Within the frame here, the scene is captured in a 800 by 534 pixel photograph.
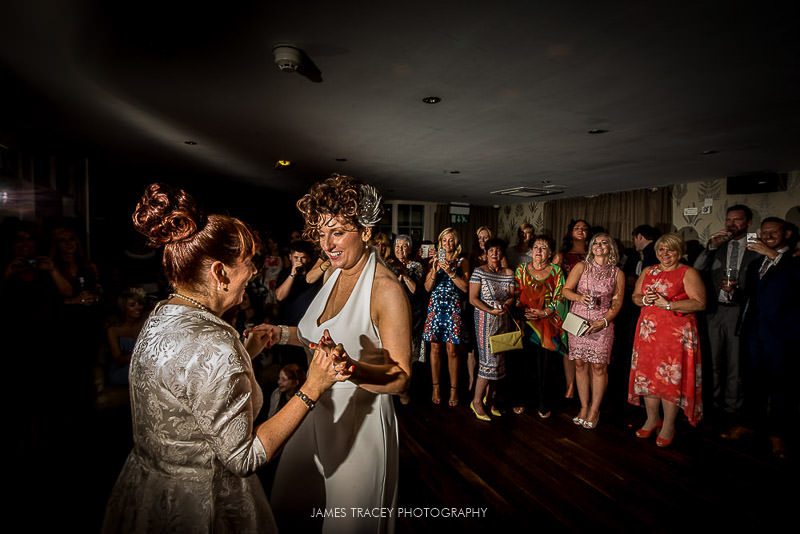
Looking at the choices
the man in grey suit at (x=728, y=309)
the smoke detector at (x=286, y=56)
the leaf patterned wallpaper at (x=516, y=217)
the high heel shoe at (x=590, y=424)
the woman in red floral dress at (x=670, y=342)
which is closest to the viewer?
the smoke detector at (x=286, y=56)

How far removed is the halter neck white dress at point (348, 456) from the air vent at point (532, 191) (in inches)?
233

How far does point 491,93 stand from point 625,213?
19.0ft

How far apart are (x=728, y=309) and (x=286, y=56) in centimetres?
472

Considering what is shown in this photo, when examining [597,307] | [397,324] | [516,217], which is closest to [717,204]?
[597,307]

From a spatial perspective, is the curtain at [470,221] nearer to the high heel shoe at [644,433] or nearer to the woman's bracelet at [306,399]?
the high heel shoe at [644,433]

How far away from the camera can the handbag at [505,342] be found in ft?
11.2

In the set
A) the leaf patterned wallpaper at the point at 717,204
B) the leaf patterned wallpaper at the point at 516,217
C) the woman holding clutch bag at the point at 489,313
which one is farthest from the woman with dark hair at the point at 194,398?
the leaf patterned wallpaper at the point at 516,217

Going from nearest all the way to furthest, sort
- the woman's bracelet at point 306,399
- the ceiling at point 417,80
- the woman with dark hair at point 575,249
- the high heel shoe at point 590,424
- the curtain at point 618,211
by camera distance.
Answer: the woman's bracelet at point 306,399, the ceiling at point 417,80, the high heel shoe at point 590,424, the woman with dark hair at point 575,249, the curtain at point 618,211

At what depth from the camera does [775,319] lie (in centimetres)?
321

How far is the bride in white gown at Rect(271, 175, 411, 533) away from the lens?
4.34 feet

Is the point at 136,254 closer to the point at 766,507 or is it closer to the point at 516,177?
the point at 516,177

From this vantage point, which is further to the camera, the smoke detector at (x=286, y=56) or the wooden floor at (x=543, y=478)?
the wooden floor at (x=543, y=478)

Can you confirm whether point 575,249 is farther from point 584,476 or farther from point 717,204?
point 584,476

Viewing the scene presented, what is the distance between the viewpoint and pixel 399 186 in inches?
280
